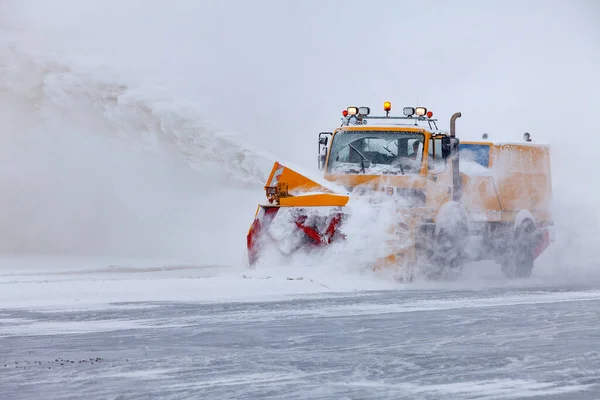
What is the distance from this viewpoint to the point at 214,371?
295 inches

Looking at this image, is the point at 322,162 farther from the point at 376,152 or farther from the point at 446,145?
the point at 446,145

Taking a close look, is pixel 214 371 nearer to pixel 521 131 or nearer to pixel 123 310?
pixel 123 310

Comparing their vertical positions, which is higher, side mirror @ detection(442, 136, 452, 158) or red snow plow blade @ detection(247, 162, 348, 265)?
side mirror @ detection(442, 136, 452, 158)

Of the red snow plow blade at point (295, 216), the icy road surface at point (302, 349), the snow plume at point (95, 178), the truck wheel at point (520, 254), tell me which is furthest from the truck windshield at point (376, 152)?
the icy road surface at point (302, 349)

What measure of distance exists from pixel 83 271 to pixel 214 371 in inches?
416

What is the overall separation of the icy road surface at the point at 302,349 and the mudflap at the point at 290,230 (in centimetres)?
229

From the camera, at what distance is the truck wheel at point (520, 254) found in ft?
61.7

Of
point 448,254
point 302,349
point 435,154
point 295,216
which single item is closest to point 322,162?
point 295,216

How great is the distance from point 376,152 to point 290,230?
1.89 meters

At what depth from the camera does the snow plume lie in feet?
64.1

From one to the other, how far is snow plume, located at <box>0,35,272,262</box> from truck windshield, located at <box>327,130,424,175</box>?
2818mm

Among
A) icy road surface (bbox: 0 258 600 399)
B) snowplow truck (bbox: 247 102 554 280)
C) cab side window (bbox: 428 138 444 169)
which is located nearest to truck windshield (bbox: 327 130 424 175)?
snowplow truck (bbox: 247 102 554 280)

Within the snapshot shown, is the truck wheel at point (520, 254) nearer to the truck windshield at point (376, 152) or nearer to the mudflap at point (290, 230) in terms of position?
the truck windshield at point (376, 152)

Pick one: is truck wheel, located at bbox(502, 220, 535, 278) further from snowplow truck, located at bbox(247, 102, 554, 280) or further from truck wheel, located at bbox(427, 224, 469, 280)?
truck wheel, located at bbox(427, 224, 469, 280)
